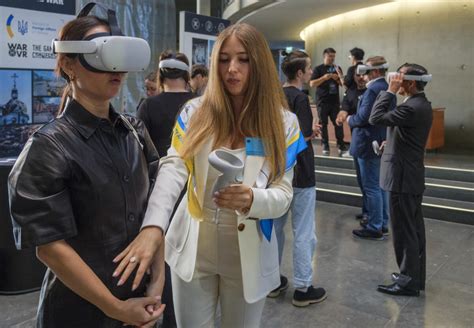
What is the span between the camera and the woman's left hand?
128cm

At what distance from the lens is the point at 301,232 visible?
3.23 metres

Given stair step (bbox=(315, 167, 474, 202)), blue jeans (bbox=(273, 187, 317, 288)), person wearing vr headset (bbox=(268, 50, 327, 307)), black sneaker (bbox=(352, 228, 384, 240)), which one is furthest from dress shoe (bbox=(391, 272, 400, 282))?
stair step (bbox=(315, 167, 474, 202))

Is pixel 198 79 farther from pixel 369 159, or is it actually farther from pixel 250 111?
pixel 250 111

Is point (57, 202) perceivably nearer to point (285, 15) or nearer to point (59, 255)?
point (59, 255)

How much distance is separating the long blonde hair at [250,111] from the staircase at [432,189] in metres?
4.65

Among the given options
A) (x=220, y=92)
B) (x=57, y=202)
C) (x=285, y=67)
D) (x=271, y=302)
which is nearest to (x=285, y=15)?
(x=285, y=67)

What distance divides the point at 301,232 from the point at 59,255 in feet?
7.75

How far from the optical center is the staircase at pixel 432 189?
5500 millimetres

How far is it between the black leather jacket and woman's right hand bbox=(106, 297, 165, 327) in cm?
5

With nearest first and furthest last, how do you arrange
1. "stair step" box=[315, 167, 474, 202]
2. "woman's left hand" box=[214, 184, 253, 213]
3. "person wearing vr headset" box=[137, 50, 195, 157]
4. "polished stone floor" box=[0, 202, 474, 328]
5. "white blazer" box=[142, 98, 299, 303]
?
"woman's left hand" box=[214, 184, 253, 213]
"white blazer" box=[142, 98, 299, 303]
"person wearing vr headset" box=[137, 50, 195, 157]
"polished stone floor" box=[0, 202, 474, 328]
"stair step" box=[315, 167, 474, 202]

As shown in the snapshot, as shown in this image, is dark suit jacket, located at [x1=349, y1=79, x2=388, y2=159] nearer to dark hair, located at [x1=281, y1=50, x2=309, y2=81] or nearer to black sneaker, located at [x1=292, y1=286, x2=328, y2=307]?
dark hair, located at [x1=281, y1=50, x2=309, y2=81]

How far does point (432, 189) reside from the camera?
608cm

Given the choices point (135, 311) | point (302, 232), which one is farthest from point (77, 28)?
point (302, 232)

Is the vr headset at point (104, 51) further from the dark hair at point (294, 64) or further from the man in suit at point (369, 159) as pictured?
the man in suit at point (369, 159)
